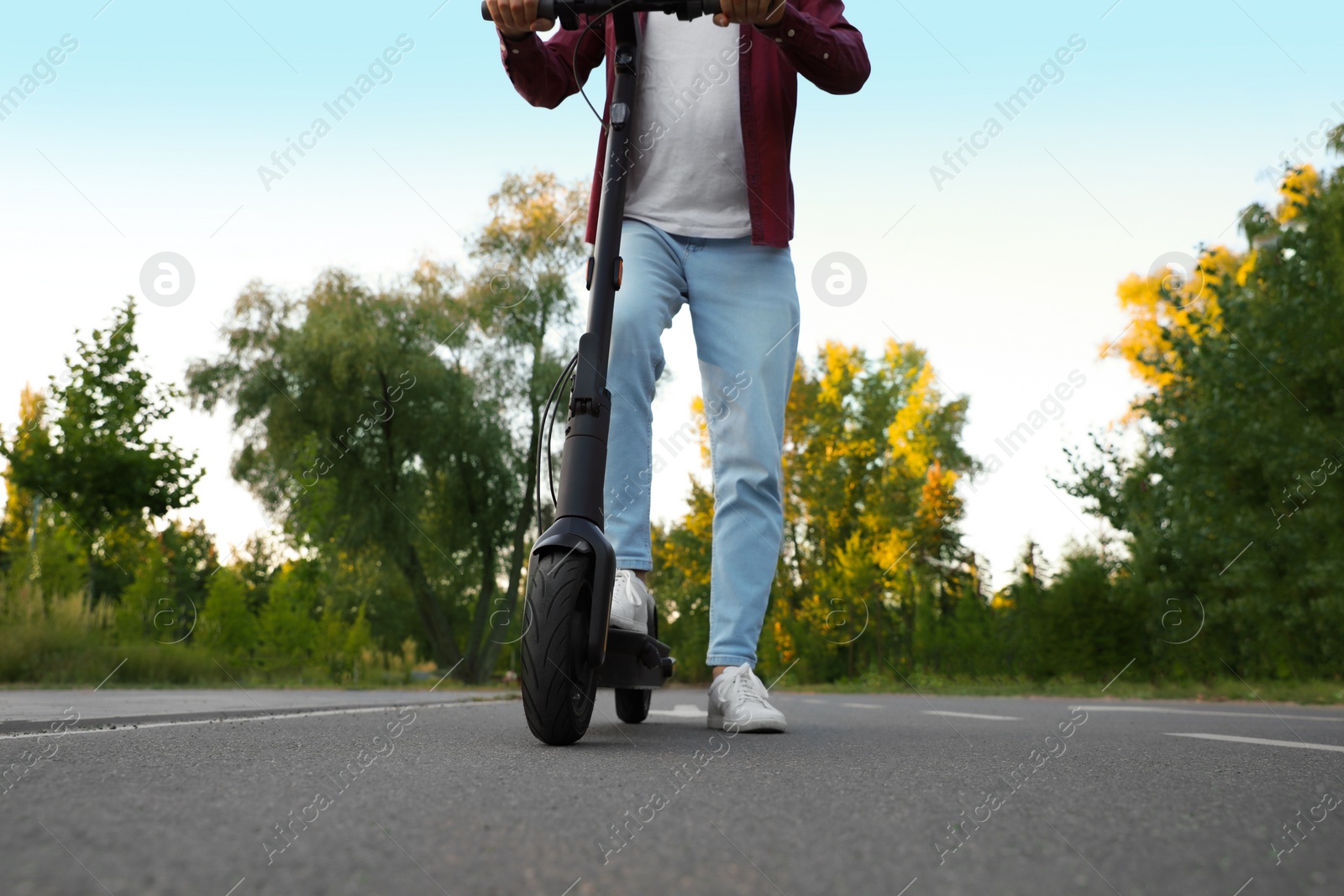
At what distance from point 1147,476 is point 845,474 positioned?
41.8 ft

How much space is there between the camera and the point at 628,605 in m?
2.79

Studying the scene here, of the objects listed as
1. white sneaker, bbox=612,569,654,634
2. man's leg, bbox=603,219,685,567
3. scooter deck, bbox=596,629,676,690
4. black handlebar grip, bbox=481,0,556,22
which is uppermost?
black handlebar grip, bbox=481,0,556,22

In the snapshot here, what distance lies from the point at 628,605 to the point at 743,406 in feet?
2.39

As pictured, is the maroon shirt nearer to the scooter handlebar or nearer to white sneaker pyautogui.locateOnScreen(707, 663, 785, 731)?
the scooter handlebar

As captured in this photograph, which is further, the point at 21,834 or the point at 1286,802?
the point at 1286,802

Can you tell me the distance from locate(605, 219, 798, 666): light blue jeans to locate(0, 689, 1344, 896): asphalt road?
0.65m

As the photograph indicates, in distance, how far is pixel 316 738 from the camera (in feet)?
8.13

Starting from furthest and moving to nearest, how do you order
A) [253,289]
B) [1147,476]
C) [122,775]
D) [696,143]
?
[253,289] < [1147,476] < [696,143] < [122,775]

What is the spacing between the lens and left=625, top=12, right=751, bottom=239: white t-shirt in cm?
330

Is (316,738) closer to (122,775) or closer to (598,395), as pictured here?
(122,775)

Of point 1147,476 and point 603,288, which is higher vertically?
point 1147,476

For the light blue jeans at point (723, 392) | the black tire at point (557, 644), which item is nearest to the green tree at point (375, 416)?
the light blue jeans at point (723, 392)

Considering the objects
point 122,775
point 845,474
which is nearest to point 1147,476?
point 845,474

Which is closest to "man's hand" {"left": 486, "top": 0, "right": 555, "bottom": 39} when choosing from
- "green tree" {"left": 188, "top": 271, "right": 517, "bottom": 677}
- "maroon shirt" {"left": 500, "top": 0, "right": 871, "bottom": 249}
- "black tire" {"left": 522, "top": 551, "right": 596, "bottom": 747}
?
"maroon shirt" {"left": 500, "top": 0, "right": 871, "bottom": 249}
